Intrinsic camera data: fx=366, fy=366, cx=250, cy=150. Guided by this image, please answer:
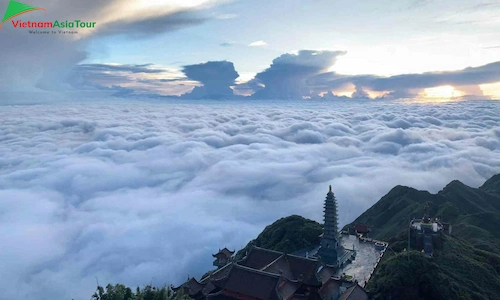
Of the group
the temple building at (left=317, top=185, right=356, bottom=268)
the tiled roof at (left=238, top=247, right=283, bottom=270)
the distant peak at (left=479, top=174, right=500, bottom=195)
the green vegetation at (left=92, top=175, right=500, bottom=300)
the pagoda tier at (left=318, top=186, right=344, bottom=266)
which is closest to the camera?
the green vegetation at (left=92, top=175, right=500, bottom=300)

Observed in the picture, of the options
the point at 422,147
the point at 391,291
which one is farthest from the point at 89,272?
the point at 422,147

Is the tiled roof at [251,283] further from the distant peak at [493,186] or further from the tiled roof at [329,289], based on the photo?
the distant peak at [493,186]

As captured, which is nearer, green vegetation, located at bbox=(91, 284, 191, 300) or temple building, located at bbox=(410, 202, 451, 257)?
green vegetation, located at bbox=(91, 284, 191, 300)

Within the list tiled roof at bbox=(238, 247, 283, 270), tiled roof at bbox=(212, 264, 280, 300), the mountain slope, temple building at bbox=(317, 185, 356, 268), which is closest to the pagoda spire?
temple building at bbox=(317, 185, 356, 268)

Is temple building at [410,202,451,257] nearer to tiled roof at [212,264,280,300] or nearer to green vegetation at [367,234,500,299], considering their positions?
green vegetation at [367,234,500,299]

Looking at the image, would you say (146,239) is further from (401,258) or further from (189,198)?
(401,258)

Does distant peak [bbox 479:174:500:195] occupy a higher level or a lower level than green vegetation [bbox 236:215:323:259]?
lower

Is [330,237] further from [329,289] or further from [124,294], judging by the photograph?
[124,294]

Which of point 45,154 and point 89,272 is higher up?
point 45,154
